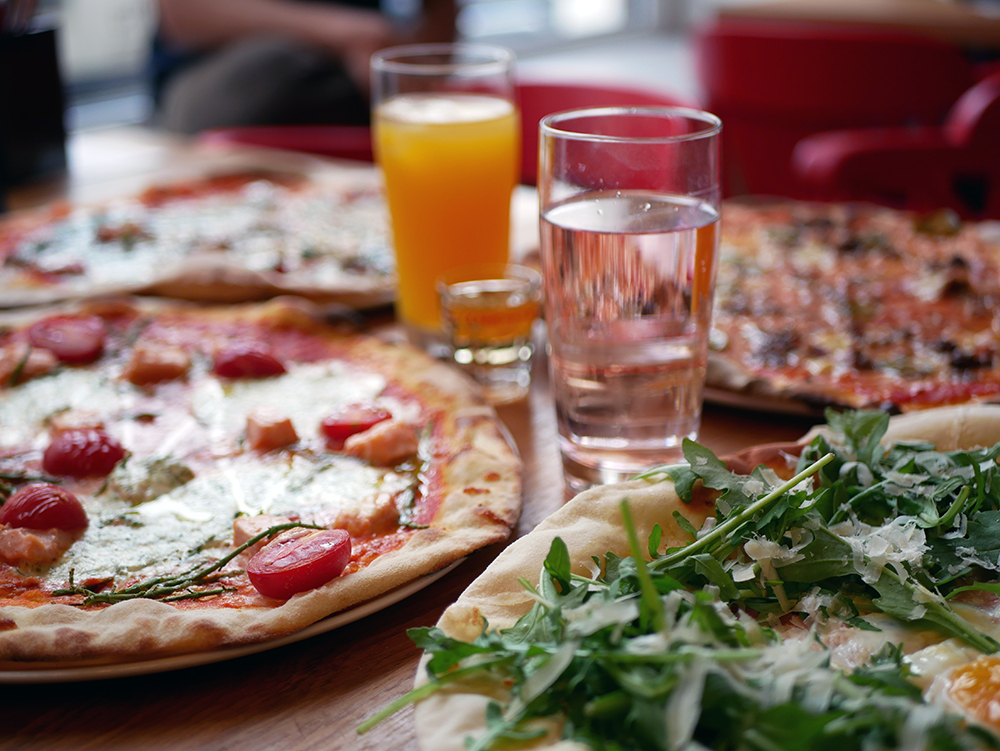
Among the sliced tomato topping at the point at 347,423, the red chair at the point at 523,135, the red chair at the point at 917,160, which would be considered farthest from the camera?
the red chair at the point at 523,135

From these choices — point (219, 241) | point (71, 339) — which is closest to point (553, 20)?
point (219, 241)

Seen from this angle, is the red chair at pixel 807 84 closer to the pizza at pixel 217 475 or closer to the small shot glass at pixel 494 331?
the small shot glass at pixel 494 331

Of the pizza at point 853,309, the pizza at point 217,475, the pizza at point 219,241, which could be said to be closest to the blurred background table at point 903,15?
the pizza at point 853,309

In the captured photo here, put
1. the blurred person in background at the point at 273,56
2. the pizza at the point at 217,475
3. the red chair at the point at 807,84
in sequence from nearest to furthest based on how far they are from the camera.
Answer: the pizza at the point at 217,475 < the blurred person in background at the point at 273,56 < the red chair at the point at 807,84

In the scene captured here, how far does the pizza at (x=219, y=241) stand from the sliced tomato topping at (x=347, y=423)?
66cm

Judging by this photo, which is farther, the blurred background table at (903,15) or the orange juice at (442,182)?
the blurred background table at (903,15)

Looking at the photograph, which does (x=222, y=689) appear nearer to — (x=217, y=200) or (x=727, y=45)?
(x=217, y=200)

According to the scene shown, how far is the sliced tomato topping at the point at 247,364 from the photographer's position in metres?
1.84

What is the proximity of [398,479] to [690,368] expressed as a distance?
0.45 m

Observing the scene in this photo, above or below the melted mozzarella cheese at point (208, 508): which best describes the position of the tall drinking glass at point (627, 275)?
above

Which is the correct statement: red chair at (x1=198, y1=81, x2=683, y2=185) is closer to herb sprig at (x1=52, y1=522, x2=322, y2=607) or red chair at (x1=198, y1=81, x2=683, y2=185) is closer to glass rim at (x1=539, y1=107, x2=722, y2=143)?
glass rim at (x1=539, y1=107, x2=722, y2=143)

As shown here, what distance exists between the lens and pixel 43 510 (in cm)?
130

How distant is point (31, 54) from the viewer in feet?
10.4

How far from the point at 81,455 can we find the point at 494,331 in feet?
2.31
